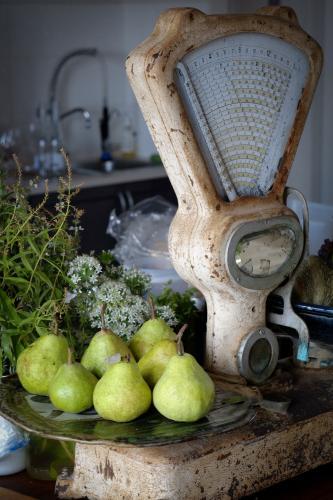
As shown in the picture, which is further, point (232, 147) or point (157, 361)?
point (232, 147)

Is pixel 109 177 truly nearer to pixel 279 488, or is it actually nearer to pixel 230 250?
pixel 230 250

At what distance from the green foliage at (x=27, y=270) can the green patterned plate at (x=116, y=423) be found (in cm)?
12

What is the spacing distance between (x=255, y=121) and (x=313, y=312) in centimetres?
34

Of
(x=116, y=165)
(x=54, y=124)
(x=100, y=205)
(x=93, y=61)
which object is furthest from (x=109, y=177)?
(x=93, y=61)

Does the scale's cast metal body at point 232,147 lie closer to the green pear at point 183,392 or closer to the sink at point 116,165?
the green pear at point 183,392

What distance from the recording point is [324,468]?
1.36 metres

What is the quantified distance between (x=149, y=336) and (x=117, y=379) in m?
0.18

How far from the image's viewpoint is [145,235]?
293 centimetres

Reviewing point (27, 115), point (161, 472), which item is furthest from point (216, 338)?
point (27, 115)

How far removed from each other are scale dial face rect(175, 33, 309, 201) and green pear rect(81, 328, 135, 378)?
0.29 m

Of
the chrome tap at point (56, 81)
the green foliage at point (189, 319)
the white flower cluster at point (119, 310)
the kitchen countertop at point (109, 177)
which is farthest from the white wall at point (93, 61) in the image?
the white flower cluster at point (119, 310)

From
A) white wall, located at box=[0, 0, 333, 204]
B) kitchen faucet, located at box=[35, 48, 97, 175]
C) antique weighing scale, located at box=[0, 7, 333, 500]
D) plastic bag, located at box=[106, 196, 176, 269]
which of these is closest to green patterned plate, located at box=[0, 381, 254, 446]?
antique weighing scale, located at box=[0, 7, 333, 500]

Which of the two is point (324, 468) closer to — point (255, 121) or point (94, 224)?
point (255, 121)

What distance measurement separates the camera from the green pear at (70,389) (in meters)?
1.20
